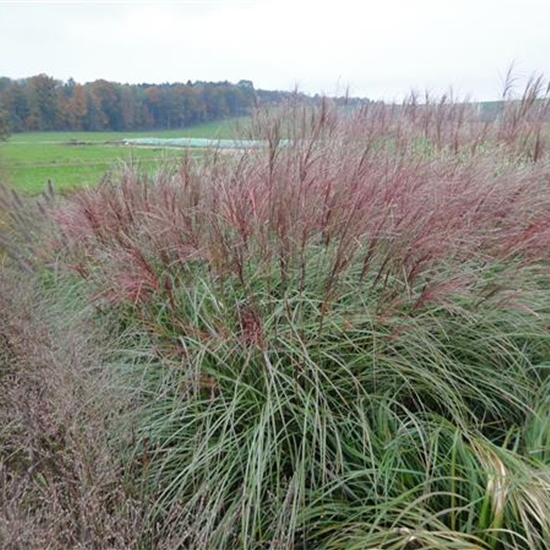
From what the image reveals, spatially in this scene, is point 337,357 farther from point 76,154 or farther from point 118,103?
point 118,103

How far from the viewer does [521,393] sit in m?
1.72

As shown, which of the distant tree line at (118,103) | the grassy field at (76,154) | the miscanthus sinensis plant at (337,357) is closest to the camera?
the miscanthus sinensis plant at (337,357)

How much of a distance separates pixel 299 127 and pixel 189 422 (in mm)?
2442

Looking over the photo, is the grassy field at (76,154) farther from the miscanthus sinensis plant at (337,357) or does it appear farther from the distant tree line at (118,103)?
the miscanthus sinensis plant at (337,357)

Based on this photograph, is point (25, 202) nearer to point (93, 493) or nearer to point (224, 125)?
point (224, 125)

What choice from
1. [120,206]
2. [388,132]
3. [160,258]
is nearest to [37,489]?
[160,258]

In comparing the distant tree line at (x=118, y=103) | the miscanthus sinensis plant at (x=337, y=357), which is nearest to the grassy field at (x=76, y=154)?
the distant tree line at (x=118, y=103)

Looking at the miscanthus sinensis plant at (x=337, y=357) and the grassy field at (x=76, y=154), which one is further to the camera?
the grassy field at (x=76, y=154)

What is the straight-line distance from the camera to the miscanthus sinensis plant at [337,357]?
135 cm

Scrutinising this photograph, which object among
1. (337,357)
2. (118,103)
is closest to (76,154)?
(118,103)

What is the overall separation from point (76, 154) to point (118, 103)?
1155 millimetres

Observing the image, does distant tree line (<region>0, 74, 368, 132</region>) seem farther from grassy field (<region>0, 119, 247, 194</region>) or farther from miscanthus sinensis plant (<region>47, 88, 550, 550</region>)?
miscanthus sinensis plant (<region>47, 88, 550, 550</region>)

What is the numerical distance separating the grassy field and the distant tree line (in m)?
0.20

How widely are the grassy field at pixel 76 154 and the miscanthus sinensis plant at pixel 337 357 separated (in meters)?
1.02
